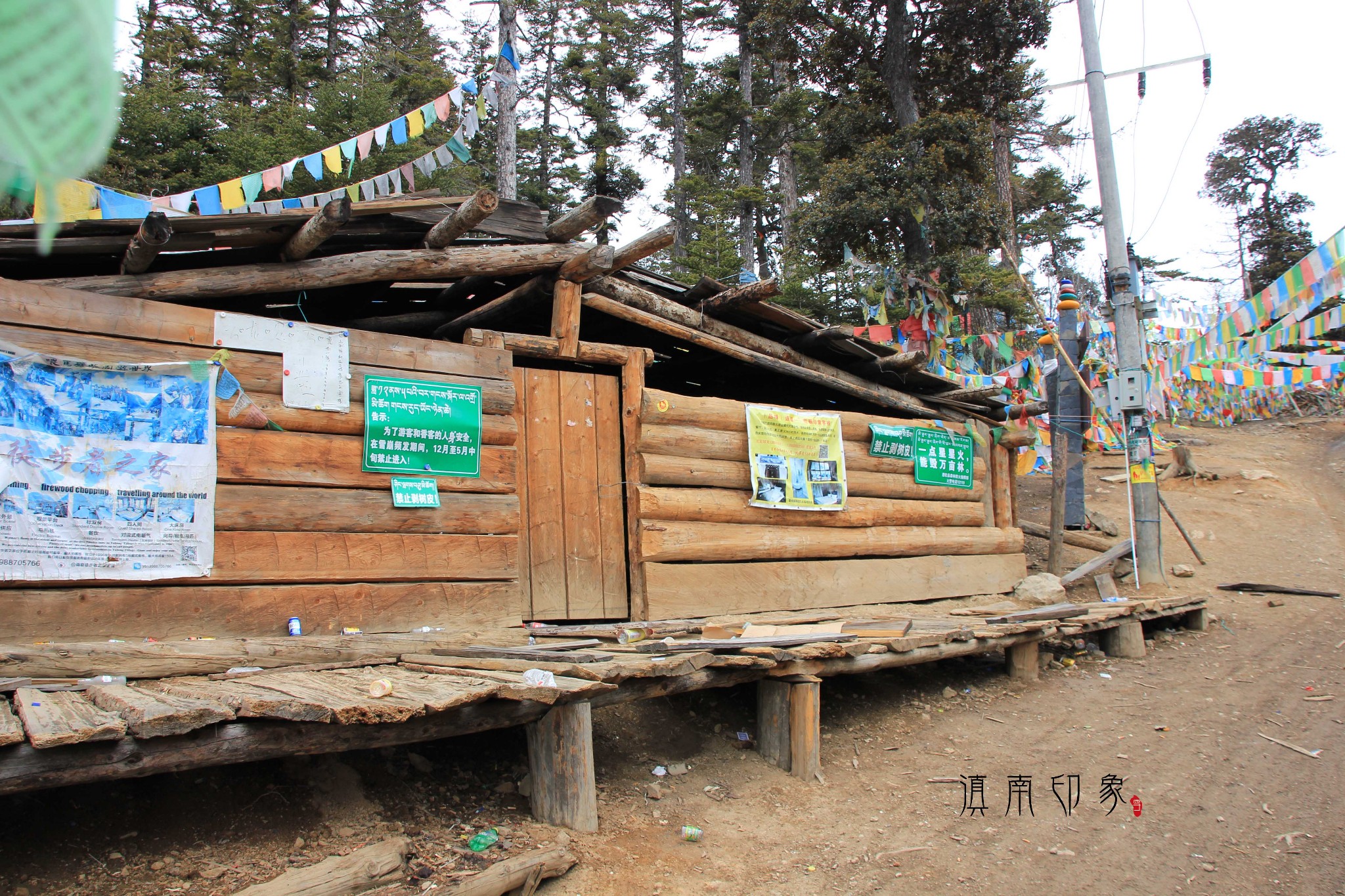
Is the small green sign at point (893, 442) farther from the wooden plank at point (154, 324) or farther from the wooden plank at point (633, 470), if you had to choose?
the wooden plank at point (154, 324)

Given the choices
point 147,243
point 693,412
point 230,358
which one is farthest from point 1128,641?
point 147,243

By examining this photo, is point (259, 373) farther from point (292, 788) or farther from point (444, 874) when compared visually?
point (444, 874)

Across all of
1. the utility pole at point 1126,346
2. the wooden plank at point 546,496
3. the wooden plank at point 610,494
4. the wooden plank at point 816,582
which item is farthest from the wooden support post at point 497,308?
the utility pole at point 1126,346

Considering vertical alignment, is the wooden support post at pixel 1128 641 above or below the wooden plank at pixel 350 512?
below

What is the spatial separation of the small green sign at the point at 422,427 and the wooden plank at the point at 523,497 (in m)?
0.44

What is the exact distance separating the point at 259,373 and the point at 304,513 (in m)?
0.93

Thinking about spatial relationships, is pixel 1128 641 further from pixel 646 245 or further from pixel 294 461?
pixel 294 461

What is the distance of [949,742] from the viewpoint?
6496 mm

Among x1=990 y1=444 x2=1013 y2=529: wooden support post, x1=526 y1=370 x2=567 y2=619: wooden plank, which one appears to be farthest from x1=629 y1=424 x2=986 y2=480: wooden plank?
x1=990 y1=444 x2=1013 y2=529: wooden support post

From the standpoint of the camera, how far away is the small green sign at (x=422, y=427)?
5.84 m

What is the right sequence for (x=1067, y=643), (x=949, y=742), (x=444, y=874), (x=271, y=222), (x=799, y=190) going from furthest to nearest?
(x=799, y=190), (x=1067, y=643), (x=949, y=742), (x=271, y=222), (x=444, y=874)

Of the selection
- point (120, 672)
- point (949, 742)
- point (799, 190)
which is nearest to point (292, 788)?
point (120, 672)

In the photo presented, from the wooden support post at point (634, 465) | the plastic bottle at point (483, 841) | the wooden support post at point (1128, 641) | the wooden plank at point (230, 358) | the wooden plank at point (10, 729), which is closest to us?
the wooden plank at point (10, 729)

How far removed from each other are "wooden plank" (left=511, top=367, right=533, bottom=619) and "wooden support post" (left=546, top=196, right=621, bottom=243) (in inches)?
42.6
